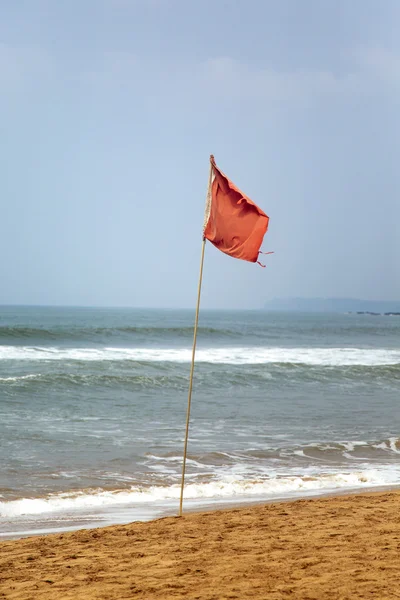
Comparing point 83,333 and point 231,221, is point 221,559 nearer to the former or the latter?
point 231,221

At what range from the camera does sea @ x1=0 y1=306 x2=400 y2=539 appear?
8.70m

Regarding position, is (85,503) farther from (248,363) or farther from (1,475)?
(248,363)

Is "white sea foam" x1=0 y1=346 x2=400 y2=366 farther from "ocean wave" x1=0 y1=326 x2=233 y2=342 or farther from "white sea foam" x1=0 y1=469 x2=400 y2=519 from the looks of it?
"white sea foam" x1=0 y1=469 x2=400 y2=519

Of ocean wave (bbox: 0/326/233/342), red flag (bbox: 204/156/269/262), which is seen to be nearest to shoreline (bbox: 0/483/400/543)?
red flag (bbox: 204/156/269/262)

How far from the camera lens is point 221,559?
17.7ft

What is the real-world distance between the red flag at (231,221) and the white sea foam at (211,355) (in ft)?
Answer: 71.6

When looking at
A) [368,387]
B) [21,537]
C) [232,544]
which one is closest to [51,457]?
[21,537]

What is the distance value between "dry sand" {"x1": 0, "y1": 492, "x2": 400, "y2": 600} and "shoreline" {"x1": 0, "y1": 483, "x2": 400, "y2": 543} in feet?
1.89

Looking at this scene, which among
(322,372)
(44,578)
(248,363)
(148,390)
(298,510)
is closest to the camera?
(44,578)

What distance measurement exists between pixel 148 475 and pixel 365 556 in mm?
5083

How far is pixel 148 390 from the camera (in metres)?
20.8

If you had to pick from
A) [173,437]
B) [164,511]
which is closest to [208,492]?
[164,511]

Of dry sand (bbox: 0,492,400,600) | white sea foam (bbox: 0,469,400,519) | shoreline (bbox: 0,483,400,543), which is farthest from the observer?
white sea foam (bbox: 0,469,400,519)

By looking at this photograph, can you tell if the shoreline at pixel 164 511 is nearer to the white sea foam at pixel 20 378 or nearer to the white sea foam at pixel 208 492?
the white sea foam at pixel 208 492
